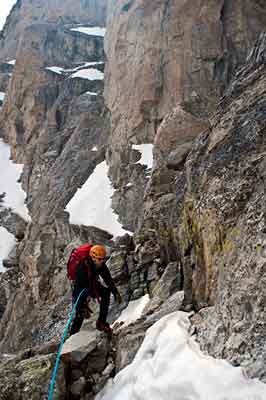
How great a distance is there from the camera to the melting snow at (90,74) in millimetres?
50219

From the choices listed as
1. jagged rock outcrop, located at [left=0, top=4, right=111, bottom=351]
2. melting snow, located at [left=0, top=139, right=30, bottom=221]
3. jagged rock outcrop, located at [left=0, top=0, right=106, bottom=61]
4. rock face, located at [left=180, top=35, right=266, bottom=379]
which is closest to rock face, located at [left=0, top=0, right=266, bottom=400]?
rock face, located at [left=180, top=35, right=266, bottom=379]

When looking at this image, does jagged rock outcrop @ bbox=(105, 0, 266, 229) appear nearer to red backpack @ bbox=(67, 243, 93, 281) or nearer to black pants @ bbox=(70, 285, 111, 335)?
black pants @ bbox=(70, 285, 111, 335)

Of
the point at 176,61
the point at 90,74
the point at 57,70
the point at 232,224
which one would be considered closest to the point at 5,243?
the point at 176,61

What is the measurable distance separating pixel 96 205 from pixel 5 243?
1388 centimetres

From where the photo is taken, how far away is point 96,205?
93.6ft

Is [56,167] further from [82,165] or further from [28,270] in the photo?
[28,270]

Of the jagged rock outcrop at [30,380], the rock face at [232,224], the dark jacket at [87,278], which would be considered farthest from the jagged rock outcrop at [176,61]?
the jagged rock outcrop at [30,380]

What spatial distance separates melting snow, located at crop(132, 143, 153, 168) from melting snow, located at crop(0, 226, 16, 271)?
16.1 meters

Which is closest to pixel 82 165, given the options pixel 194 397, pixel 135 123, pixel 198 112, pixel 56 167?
pixel 56 167

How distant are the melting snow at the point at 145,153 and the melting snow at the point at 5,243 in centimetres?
1609

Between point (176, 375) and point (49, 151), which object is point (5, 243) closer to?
point (49, 151)

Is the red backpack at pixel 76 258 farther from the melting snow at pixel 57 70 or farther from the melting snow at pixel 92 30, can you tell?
the melting snow at pixel 92 30

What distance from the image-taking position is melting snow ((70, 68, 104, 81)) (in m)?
50.2

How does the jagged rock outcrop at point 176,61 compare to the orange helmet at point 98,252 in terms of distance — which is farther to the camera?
the jagged rock outcrop at point 176,61
